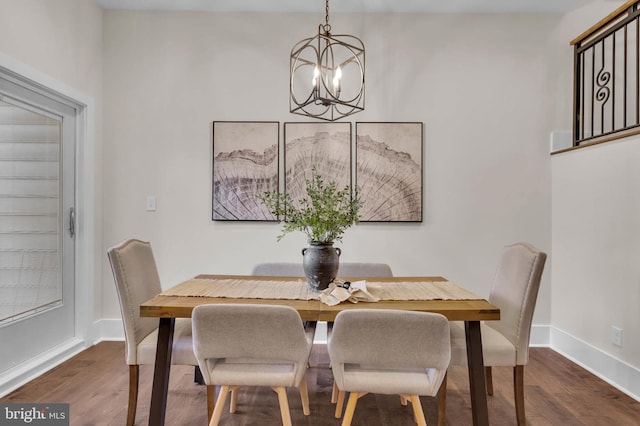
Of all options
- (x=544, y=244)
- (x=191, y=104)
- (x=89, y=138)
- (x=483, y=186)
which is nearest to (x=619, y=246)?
(x=544, y=244)

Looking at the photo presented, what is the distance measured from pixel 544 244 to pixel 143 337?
3079 mm

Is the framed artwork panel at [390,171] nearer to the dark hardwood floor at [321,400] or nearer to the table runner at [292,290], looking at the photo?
the table runner at [292,290]

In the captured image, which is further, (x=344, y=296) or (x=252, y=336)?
(x=344, y=296)

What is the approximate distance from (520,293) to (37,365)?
2944 mm

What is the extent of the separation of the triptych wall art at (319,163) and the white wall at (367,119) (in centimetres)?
10

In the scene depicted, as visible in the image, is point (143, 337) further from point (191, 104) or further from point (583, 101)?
point (583, 101)

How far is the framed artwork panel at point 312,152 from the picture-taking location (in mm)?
3311

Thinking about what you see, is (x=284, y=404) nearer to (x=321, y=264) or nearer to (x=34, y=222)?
(x=321, y=264)

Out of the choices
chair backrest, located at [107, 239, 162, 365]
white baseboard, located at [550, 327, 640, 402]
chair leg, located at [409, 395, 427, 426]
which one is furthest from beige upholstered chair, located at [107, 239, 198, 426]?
white baseboard, located at [550, 327, 640, 402]

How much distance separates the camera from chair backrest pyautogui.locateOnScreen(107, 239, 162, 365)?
6.14 ft

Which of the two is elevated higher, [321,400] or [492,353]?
[492,353]

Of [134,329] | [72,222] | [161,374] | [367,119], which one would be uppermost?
[367,119]

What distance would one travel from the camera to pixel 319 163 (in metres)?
3.31

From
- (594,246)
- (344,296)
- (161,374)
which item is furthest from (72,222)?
(594,246)
